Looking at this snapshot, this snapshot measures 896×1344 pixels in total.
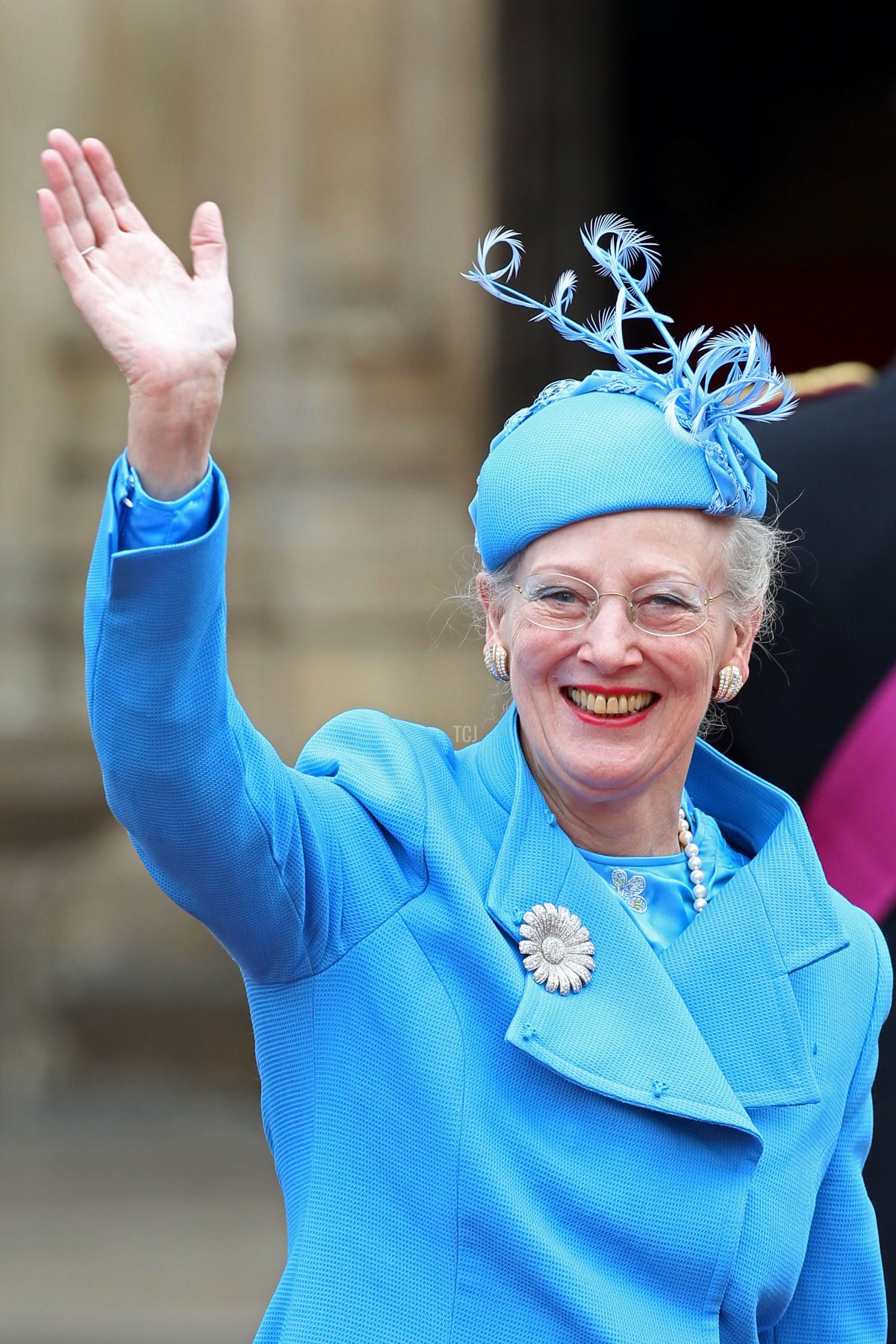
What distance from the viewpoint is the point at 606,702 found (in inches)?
73.5

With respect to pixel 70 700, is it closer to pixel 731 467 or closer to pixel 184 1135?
pixel 184 1135

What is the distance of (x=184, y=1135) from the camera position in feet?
18.1

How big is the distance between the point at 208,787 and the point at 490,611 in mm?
506

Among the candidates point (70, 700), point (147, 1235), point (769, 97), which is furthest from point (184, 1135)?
point (769, 97)

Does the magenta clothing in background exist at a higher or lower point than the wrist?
lower

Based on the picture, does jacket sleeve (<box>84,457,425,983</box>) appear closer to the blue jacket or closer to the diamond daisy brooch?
the blue jacket

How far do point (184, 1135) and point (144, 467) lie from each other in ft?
14.1

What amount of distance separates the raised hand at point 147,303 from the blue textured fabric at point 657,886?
676mm

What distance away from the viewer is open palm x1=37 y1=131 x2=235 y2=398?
1.55 metres

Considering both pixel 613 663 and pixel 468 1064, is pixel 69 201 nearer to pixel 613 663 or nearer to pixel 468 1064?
pixel 613 663

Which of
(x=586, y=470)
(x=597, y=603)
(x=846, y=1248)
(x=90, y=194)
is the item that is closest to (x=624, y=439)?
(x=586, y=470)

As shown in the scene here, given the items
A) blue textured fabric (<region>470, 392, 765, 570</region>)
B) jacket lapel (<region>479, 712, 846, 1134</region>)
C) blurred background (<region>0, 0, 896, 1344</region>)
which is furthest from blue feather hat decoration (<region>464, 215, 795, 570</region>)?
blurred background (<region>0, 0, 896, 1344</region>)

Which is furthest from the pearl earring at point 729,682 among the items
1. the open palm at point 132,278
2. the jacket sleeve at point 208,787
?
the open palm at point 132,278

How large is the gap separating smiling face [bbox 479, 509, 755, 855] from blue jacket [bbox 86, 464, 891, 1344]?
0.27 ft
